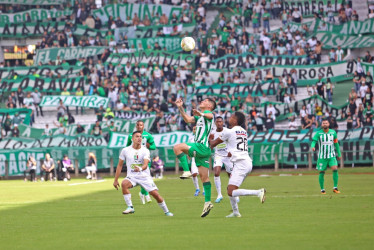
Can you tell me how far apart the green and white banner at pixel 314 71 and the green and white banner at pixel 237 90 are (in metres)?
1.25

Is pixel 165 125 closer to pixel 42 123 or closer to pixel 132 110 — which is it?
pixel 132 110

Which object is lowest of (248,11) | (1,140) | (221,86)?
(1,140)

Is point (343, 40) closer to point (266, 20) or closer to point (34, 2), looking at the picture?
point (266, 20)

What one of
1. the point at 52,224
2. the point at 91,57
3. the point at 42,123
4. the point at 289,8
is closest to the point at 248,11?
the point at 289,8

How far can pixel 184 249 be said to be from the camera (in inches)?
474

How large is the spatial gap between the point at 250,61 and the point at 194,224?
37.7m

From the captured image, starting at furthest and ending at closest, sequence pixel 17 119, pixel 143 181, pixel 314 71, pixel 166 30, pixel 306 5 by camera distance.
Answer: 1. pixel 166 30
2. pixel 306 5
3. pixel 17 119
4. pixel 314 71
5. pixel 143 181

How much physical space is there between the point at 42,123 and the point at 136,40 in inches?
397

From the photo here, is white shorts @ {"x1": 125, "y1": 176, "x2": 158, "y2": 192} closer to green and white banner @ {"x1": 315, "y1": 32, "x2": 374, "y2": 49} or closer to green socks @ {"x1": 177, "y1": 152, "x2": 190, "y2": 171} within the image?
green socks @ {"x1": 177, "y1": 152, "x2": 190, "y2": 171}

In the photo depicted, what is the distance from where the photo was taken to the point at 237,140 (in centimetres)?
1664

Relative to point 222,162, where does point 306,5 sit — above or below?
above

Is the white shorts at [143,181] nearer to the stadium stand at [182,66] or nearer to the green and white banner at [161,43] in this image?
the stadium stand at [182,66]

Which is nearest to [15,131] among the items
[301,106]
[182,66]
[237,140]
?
[182,66]

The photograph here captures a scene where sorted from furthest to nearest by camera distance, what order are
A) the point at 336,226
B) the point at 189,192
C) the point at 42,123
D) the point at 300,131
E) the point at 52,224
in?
1. the point at 42,123
2. the point at 300,131
3. the point at 189,192
4. the point at 52,224
5. the point at 336,226
